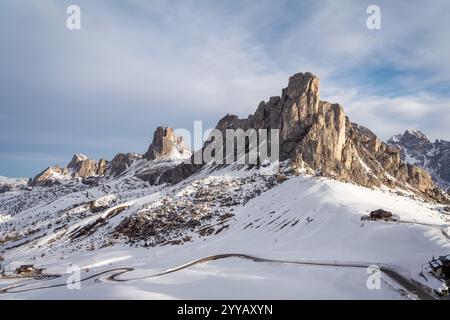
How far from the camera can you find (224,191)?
81.1 metres

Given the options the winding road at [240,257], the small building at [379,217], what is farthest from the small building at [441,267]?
the small building at [379,217]

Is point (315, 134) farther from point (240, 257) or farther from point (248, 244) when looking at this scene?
point (240, 257)

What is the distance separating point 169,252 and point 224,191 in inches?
1137

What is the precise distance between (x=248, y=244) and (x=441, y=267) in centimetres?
2613

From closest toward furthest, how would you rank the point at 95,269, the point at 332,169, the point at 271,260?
1. the point at 271,260
2. the point at 95,269
3. the point at 332,169

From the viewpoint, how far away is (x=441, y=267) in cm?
2861

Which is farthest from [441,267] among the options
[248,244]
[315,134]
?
[315,134]

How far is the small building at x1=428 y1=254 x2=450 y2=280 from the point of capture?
2809 cm

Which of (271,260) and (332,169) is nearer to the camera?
(271,260)

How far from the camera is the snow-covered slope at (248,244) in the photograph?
29597mm

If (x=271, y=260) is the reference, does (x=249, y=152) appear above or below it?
above

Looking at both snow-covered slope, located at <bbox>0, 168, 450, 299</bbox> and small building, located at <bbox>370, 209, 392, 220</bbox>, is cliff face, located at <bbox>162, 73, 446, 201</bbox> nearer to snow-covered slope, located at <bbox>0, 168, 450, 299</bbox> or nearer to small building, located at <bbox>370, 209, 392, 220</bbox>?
snow-covered slope, located at <bbox>0, 168, 450, 299</bbox>
